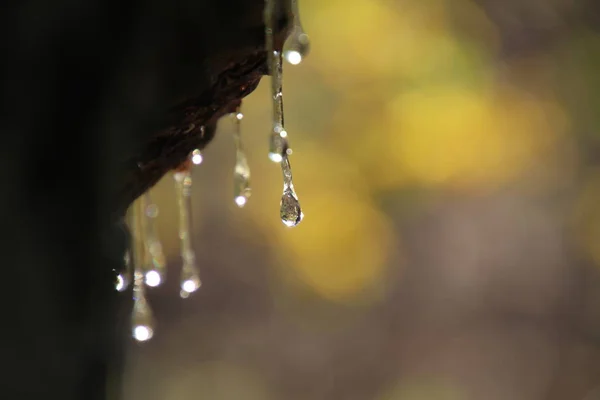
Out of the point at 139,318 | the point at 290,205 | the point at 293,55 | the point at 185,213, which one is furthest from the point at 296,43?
the point at 185,213

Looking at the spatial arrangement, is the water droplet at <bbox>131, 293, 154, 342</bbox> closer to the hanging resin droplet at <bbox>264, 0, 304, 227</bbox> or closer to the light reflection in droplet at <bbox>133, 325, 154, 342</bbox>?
the light reflection in droplet at <bbox>133, 325, 154, 342</bbox>

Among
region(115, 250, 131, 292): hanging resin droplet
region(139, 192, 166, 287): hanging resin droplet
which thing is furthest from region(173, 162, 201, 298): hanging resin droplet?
region(115, 250, 131, 292): hanging resin droplet

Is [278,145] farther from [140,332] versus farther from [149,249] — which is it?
[149,249]

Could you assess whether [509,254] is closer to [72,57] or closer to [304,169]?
[304,169]

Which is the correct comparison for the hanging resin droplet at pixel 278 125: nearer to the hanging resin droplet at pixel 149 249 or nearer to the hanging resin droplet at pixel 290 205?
the hanging resin droplet at pixel 290 205

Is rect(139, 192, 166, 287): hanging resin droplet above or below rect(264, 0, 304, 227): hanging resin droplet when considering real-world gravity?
above

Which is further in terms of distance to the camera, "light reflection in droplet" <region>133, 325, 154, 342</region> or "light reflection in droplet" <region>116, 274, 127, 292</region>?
"light reflection in droplet" <region>133, 325, 154, 342</region>

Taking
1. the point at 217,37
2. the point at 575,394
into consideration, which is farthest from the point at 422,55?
the point at 217,37
